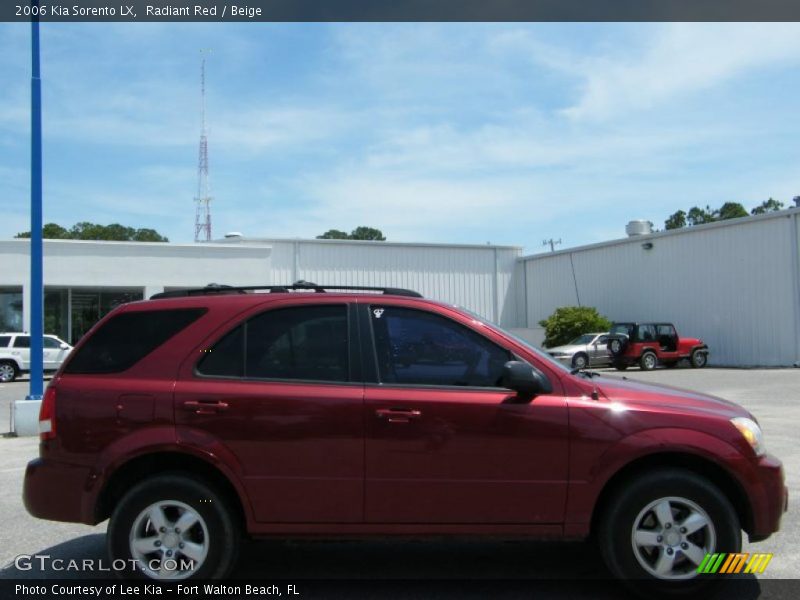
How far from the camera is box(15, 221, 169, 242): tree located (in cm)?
6706

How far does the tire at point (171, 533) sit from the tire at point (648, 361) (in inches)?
1019

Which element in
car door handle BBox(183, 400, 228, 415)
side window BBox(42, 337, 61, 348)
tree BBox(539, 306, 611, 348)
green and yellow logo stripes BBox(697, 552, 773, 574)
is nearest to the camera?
green and yellow logo stripes BBox(697, 552, 773, 574)

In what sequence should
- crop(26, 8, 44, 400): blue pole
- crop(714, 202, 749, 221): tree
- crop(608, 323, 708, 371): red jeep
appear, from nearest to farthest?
crop(26, 8, 44, 400): blue pole
crop(608, 323, 708, 371): red jeep
crop(714, 202, 749, 221): tree

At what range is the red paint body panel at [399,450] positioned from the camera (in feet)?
15.0

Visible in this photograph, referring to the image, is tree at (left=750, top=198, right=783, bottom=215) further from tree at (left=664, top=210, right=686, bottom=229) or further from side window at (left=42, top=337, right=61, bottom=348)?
side window at (left=42, top=337, right=61, bottom=348)

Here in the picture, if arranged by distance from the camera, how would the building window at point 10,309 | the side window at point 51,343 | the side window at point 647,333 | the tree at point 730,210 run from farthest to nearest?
the tree at point 730,210 → the building window at point 10,309 → the side window at point 647,333 → the side window at point 51,343

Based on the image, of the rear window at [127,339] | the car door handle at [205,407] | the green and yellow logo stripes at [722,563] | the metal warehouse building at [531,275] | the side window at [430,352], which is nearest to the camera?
the green and yellow logo stripes at [722,563]

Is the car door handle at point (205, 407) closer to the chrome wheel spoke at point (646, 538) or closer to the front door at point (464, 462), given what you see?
the front door at point (464, 462)

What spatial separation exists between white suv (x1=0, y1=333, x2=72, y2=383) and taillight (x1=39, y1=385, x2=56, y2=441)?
23.2 m

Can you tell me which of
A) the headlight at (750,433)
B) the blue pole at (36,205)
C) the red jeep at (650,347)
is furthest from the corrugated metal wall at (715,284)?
the headlight at (750,433)

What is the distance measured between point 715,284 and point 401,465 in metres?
29.4

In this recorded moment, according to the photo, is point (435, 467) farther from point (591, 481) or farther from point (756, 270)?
point (756, 270)

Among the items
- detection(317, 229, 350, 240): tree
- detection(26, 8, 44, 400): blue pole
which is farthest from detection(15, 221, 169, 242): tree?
detection(26, 8, 44, 400): blue pole

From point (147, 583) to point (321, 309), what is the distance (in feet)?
6.36
